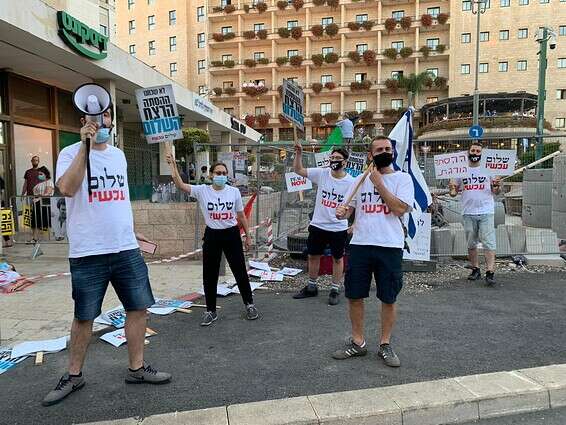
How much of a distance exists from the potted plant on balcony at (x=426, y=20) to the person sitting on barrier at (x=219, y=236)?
2187 inches

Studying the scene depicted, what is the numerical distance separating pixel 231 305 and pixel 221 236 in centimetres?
112

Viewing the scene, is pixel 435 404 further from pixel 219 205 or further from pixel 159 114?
pixel 159 114

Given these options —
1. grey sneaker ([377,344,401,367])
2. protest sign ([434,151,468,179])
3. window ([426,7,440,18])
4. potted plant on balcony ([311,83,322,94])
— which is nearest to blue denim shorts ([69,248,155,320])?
grey sneaker ([377,344,401,367])

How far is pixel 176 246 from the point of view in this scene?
8.71 m

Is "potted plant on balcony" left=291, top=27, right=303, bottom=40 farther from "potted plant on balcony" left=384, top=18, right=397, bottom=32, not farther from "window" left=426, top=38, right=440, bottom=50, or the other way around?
"window" left=426, top=38, right=440, bottom=50

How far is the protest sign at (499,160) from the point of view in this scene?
22.9 ft

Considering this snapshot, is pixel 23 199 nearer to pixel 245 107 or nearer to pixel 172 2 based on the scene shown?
pixel 245 107

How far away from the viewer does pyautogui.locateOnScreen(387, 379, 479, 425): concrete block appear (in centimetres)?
305

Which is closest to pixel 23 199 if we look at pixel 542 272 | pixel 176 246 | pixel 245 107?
pixel 176 246

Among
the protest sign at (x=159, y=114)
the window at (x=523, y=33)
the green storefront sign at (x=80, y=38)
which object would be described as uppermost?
the window at (x=523, y=33)

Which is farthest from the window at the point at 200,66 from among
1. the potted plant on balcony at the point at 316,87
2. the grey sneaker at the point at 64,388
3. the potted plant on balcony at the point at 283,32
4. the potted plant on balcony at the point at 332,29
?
the grey sneaker at the point at 64,388

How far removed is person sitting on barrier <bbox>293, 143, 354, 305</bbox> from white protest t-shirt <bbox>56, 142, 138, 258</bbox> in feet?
8.96

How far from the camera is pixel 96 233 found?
3.22 metres

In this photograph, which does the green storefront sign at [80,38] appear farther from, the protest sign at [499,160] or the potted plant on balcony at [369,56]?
the potted plant on balcony at [369,56]
